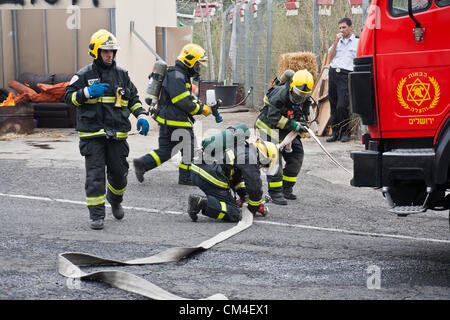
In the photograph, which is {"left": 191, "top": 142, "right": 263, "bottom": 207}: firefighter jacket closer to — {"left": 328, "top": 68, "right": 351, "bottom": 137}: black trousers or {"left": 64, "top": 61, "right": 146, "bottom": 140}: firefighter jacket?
{"left": 64, "top": 61, "right": 146, "bottom": 140}: firefighter jacket

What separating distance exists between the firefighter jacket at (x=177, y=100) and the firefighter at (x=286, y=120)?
970mm

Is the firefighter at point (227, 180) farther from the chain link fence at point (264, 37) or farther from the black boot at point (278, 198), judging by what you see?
the chain link fence at point (264, 37)

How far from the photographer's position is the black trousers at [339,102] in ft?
41.3

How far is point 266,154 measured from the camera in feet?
23.7

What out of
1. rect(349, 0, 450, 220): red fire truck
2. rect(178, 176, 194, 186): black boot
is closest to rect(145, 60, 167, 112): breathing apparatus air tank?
rect(178, 176, 194, 186): black boot

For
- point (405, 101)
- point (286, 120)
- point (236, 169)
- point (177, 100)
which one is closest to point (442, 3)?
point (405, 101)

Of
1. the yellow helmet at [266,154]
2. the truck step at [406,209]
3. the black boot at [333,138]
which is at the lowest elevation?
the black boot at [333,138]

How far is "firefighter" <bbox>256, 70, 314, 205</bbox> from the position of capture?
809 cm

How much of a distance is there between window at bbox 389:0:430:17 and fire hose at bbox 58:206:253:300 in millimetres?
2372

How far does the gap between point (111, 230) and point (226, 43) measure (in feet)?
63.9

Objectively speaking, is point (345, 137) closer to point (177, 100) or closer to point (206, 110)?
point (206, 110)

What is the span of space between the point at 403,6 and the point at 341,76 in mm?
7477

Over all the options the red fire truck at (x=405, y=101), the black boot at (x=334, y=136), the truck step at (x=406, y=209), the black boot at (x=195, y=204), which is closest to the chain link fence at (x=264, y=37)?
the black boot at (x=334, y=136)

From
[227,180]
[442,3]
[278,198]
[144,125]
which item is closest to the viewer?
[442,3]
